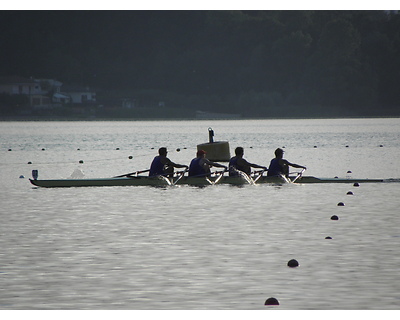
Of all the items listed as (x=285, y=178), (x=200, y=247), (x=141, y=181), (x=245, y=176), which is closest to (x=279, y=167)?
(x=285, y=178)

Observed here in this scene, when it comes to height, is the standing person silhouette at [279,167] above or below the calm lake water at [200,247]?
above

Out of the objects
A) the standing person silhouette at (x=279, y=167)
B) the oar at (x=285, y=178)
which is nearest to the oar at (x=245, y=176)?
the standing person silhouette at (x=279, y=167)

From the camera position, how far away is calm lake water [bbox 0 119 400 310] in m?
12.5

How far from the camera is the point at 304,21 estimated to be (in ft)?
572

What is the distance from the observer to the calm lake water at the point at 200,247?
41.1ft

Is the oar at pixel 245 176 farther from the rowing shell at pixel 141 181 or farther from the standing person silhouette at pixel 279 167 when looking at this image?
the standing person silhouette at pixel 279 167

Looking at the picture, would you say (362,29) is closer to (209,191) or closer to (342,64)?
(342,64)

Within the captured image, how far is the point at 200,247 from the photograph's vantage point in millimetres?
16609

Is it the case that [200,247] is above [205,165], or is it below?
below

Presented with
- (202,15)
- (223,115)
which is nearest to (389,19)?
(223,115)

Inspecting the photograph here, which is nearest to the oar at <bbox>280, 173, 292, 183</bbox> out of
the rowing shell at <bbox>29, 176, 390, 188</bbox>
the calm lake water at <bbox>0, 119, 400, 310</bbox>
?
the rowing shell at <bbox>29, 176, 390, 188</bbox>

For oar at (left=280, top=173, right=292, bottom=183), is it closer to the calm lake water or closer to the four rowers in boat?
the four rowers in boat

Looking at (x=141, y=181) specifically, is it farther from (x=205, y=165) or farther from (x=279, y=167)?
(x=279, y=167)

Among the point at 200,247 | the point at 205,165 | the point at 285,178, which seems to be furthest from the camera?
the point at 285,178
